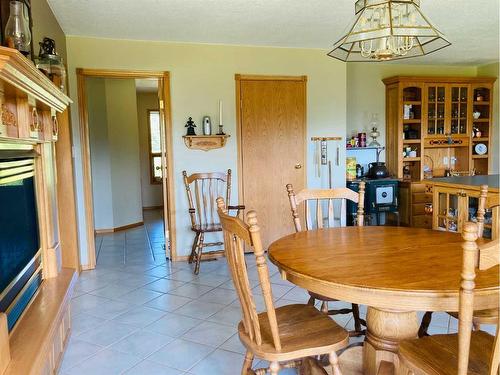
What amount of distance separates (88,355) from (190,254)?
2.01 m

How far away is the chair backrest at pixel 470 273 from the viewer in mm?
1111

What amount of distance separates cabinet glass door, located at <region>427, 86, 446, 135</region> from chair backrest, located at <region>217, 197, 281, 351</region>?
4777 millimetres

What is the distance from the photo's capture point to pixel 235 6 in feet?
10.4

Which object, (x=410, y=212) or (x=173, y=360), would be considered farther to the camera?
(x=410, y=212)

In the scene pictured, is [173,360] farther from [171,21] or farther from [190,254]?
[171,21]

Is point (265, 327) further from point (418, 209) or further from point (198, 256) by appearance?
point (418, 209)

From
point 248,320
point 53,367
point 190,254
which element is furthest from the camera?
point 190,254

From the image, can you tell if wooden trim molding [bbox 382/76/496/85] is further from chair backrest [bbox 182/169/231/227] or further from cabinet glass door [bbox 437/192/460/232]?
chair backrest [bbox 182/169/231/227]

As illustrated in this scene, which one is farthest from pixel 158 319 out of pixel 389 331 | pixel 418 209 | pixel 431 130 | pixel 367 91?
pixel 431 130

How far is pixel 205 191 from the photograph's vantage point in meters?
4.40

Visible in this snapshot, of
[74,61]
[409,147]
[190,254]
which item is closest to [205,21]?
[74,61]

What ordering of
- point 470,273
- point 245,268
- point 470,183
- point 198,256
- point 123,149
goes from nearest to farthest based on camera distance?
point 470,273 → point 245,268 → point 470,183 → point 198,256 → point 123,149

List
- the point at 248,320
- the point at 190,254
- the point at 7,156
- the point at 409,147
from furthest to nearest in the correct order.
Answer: the point at 409,147
the point at 190,254
the point at 7,156
the point at 248,320

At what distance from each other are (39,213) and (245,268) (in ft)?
4.84
